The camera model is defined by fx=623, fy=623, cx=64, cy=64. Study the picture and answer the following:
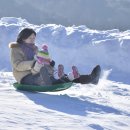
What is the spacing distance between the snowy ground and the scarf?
45cm

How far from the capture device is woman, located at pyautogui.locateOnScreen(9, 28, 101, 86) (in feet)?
23.8

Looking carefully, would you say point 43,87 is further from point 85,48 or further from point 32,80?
point 85,48

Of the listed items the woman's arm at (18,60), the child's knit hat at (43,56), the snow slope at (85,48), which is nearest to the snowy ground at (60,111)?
the woman's arm at (18,60)

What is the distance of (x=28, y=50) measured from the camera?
742 centimetres

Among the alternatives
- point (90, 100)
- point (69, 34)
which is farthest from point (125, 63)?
point (90, 100)

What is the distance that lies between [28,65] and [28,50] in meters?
0.30

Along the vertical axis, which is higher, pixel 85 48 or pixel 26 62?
pixel 85 48

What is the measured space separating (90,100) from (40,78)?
65 centimetres

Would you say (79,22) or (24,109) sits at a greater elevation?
(79,22)

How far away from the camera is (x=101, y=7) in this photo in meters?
28.1

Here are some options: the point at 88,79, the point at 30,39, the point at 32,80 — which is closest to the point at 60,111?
the point at 32,80

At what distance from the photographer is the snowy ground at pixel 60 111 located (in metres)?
5.28

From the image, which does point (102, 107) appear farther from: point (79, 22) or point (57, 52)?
point (79, 22)

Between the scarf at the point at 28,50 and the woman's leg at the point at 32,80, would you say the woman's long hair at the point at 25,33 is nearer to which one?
the scarf at the point at 28,50
